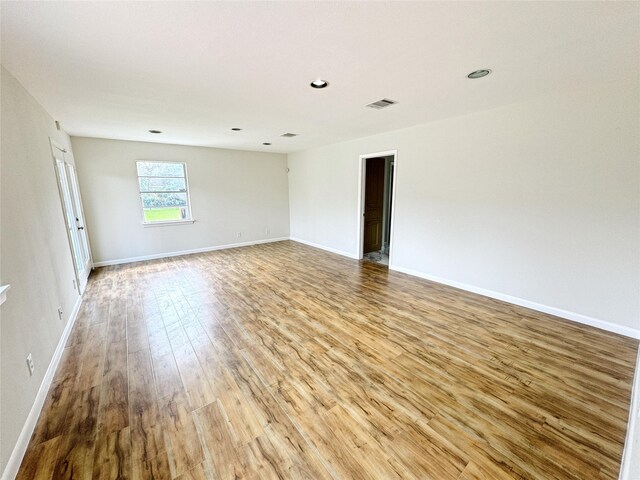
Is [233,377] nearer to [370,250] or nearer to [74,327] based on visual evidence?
[74,327]

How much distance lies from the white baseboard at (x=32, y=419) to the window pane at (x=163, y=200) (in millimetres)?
3571

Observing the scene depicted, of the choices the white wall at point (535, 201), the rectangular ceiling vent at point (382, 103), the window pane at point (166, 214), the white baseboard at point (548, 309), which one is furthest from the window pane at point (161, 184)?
the white baseboard at point (548, 309)

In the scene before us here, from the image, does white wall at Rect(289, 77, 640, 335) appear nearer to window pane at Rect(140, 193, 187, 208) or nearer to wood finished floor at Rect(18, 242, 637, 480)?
wood finished floor at Rect(18, 242, 637, 480)

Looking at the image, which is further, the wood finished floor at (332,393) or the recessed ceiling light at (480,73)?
the recessed ceiling light at (480,73)

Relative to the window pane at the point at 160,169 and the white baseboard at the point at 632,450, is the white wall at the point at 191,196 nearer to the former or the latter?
the window pane at the point at 160,169

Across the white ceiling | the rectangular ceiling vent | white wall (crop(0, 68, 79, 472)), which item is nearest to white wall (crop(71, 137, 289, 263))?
the white ceiling

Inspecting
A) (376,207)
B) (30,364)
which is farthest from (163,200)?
(376,207)

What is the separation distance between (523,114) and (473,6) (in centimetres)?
217

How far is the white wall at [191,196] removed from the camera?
16.4 ft

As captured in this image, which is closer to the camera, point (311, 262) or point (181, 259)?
point (311, 262)

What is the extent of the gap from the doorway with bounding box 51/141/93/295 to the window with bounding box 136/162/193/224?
3.47ft

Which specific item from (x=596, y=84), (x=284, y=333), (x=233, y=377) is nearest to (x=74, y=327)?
(x=233, y=377)

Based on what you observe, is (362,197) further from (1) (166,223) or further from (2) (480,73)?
(1) (166,223)

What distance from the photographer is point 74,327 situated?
2889mm
